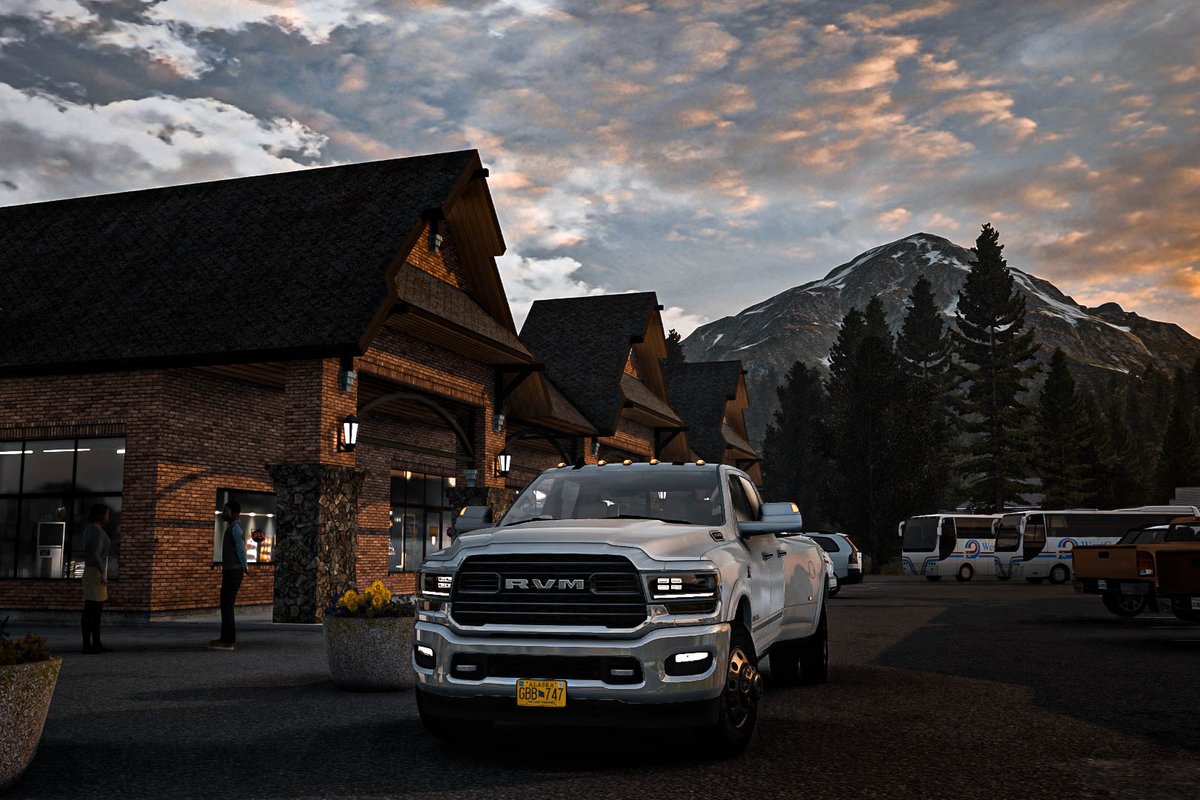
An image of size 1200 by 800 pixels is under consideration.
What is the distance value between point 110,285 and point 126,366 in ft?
9.38

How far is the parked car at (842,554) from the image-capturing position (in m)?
36.5

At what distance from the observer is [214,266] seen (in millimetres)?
21500

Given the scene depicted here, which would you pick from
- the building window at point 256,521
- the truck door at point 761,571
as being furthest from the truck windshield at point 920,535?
the truck door at point 761,571

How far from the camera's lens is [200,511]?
21.0 metres

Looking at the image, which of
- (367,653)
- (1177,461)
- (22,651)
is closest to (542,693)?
(22,651)

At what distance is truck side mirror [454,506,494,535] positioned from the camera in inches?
325

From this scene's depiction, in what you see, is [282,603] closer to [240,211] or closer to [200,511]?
[200,511]

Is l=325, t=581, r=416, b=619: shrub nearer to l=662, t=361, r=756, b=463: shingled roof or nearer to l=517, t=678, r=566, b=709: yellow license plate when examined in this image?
l=517, t=678, r=566, b=709: yellow license plate

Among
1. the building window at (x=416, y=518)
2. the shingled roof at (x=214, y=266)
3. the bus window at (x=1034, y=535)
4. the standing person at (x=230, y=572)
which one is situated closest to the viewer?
the standing person at (x=230, y=572)

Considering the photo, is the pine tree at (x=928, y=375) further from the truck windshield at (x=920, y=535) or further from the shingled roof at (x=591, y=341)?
the shingled roof at (x=591, y=341)

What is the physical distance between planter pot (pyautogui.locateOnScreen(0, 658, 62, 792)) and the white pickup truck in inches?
89.2

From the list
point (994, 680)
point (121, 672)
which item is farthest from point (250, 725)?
point (994, 680)

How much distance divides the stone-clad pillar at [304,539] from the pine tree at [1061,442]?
73569mm

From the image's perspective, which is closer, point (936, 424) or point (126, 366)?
point (126, 366)
